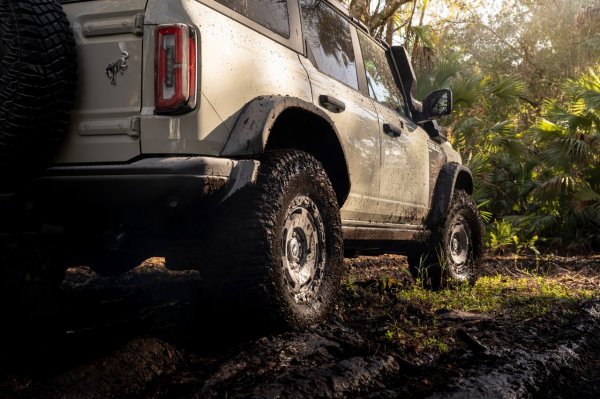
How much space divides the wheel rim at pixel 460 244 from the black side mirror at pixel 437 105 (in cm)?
92

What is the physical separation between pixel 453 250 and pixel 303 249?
269 cm

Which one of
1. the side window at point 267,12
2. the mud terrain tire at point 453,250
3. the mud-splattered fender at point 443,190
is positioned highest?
the side window at point 267,12

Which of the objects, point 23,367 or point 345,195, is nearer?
point 23,367

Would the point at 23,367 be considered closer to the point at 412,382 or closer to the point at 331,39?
the point at 412,382

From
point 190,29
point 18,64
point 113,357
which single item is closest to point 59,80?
point 18,64

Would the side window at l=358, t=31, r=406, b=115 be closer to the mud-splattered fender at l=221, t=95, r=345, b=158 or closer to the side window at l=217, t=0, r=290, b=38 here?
the side window at l=217, t=0, r=290, b=38

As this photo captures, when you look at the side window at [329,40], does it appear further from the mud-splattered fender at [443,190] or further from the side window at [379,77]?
the mud-splattered fender at [443,190]

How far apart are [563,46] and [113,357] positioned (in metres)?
26.1

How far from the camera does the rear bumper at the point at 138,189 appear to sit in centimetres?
246

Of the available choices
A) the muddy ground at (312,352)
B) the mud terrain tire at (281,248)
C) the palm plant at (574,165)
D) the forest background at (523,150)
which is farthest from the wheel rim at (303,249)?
the palm plant at (574,165)

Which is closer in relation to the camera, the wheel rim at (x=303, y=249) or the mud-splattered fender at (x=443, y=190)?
the wheel rim at (x=303, y=249)

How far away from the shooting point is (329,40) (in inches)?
162

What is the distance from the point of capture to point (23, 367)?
246cm

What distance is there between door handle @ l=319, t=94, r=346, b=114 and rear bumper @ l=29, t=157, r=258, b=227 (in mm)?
1022
